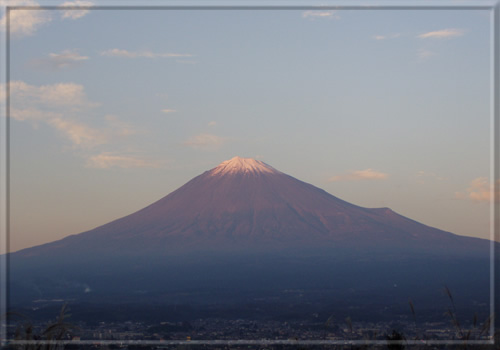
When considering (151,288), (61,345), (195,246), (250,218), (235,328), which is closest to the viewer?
(61,345)

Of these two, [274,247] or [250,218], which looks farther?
[250,218]

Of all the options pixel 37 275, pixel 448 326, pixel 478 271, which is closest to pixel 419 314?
pixel 448 326

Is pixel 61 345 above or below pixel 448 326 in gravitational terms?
above

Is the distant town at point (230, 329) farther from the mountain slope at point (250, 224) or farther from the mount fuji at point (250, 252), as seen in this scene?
the mountain slope at point (250, 224)

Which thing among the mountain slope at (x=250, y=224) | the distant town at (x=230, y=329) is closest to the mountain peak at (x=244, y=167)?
the mountain slope at (x=250, y=224)

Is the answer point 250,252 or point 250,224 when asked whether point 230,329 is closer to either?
point 250,252

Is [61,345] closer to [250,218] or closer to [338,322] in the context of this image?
[338,322]
